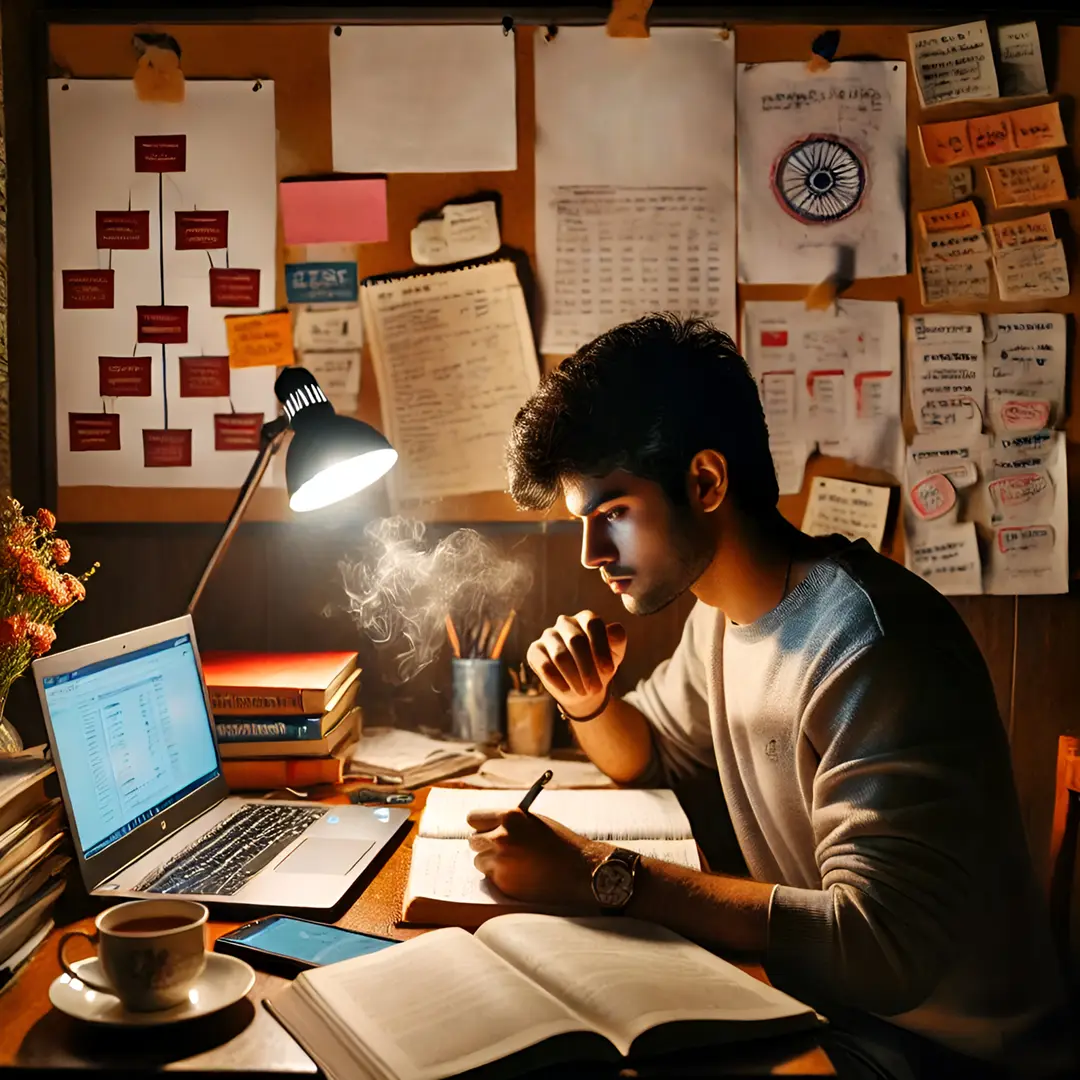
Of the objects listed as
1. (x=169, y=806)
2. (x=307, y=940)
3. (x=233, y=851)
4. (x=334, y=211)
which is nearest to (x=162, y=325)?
(x=334, y=211)

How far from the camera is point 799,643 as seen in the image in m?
1.42

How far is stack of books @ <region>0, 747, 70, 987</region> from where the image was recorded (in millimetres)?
1119

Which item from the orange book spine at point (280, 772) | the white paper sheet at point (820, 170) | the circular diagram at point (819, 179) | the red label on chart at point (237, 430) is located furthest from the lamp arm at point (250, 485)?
the circular diagram at point (819, 179)

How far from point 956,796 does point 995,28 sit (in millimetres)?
1661

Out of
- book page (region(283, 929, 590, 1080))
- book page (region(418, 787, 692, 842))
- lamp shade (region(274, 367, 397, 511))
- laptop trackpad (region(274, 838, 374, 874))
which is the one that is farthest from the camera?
lamp shade (region(274, 367, 397, 511))

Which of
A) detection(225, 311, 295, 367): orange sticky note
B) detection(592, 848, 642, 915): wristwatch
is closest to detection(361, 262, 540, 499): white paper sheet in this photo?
detection(225, 311, 295, 367): orange sticky note

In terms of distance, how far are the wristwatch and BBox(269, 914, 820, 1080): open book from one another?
50mm

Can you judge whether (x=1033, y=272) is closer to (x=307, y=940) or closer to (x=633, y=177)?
(x=633, y=177)

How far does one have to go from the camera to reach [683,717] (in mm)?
1812

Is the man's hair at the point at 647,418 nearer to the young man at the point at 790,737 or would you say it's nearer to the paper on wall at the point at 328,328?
the young man at the point at 790,737

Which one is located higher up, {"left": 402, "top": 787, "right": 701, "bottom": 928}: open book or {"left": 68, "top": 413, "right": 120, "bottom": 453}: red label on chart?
{"left": 68, "top": 413, "right": 120, "bottom": 453}: red label on chart

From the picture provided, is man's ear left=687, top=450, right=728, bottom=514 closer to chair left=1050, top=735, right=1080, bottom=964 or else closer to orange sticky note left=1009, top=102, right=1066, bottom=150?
chair left=1050, top=735, right=1080, bottom=964

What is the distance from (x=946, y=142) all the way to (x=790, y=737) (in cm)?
134

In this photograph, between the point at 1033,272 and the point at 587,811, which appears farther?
the point at 1033,272
